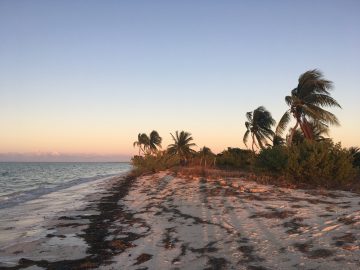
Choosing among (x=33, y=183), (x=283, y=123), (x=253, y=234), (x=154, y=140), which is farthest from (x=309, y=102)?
(x=154, y=140)

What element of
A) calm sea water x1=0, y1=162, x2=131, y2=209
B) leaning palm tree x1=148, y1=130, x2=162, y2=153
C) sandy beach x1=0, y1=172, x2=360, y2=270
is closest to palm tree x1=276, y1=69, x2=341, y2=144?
sandy beach x1=0, y1=172, x2=360, y2=270

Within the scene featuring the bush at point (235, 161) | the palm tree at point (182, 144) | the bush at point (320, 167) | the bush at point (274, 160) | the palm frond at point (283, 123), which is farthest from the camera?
the palm tree at point (182, 144)

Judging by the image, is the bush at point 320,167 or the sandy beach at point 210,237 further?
the bush at point 320,167

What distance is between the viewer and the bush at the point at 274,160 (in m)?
16.4

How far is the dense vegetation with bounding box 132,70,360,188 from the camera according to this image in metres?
15.2

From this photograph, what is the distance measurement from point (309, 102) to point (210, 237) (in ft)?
61.5

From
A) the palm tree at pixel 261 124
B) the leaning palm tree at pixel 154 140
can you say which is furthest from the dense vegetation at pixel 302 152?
the leaning palm tree at pixel 154 140

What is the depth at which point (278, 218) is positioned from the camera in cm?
833

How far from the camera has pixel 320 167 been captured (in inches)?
602

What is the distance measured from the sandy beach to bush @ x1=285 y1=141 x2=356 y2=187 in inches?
135

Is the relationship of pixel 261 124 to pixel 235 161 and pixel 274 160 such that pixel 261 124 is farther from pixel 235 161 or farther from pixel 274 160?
pixel 274 160

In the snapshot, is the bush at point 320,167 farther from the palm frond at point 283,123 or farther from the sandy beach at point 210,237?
the palm frond at point 283,123

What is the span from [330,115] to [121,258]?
19.9m

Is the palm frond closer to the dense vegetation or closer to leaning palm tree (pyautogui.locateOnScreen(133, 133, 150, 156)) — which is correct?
the dense vegetation
